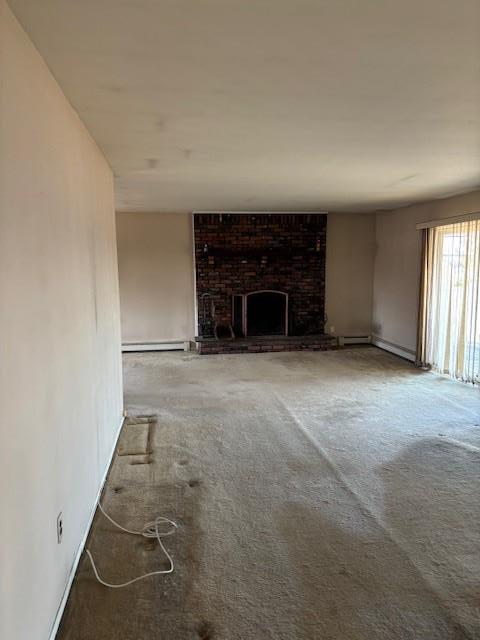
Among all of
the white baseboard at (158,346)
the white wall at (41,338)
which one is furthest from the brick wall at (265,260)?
the white wall at (41,338)

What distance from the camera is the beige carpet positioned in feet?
5.90

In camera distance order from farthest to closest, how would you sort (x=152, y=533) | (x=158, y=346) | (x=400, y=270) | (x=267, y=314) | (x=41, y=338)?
(x=267, y=314)
(x=158, y=346)
(x=400, y=270)
(x=152, y=533)
(x=41, y=338)

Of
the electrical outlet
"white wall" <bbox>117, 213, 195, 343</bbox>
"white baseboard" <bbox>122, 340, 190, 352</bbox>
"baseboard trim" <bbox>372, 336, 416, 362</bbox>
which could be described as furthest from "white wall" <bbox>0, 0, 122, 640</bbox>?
"baseboard trim" <bbox>372, 336, 416, 362</bbox>

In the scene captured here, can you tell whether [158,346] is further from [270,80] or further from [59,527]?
[270,80]

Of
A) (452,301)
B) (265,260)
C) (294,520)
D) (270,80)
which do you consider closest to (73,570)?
(294,520)

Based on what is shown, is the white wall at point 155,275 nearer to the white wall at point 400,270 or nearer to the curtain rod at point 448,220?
the white wall at point 400,270

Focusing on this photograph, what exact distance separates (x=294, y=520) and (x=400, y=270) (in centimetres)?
502

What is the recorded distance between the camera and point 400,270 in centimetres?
660

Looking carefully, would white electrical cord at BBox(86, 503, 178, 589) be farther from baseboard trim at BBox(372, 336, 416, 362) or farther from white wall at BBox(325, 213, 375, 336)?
white wall at BBox(325, 213, 375, 336)

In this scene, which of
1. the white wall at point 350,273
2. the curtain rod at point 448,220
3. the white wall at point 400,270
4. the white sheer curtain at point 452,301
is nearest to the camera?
the curtain rod at point 448,220

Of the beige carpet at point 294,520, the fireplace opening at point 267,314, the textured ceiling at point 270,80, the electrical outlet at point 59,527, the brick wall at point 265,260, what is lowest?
the beige carpet at point 294,520

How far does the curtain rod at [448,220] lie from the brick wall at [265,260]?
1881 mm

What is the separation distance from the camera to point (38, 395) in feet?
5.12

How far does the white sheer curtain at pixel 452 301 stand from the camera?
16.2 feet
